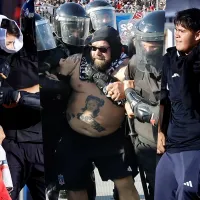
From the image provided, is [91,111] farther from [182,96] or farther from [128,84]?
[182,96]

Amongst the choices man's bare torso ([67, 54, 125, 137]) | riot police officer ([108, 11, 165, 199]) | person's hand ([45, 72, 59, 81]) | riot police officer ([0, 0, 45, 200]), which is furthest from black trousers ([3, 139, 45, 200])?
riot police officer ([108, 11, 165, 199])

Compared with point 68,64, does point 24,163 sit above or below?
below

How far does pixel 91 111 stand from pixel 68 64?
240 millimetres

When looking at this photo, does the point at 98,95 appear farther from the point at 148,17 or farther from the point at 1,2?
the point at 1,2

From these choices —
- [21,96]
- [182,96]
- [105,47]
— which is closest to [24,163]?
[21,96]

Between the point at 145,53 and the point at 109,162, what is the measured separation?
1.79ft

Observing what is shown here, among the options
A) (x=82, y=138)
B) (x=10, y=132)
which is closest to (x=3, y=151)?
(x=10, y=132)

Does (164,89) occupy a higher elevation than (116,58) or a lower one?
lower

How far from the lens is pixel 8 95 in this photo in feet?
8.50

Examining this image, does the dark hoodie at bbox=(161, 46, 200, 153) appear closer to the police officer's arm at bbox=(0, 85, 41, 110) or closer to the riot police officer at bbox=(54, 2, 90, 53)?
the riot police officer at bbox=(54, 2, 90, 53)

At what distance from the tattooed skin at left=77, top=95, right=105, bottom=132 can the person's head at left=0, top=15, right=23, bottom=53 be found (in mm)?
399

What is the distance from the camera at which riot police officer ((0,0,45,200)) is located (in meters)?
2.57

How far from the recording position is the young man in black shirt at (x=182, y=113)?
2576mm

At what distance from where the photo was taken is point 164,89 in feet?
8.77
